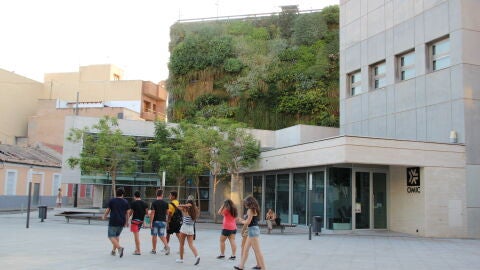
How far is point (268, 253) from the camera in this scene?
48.0ft

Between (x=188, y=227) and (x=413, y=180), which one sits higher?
(x=413, y=180)

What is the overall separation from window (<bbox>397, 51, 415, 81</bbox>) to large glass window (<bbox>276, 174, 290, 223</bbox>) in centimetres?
788

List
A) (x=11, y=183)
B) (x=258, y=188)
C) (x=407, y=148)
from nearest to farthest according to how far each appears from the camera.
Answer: (x=407, y=148), (x=258, y=188), (x=11, y=183)

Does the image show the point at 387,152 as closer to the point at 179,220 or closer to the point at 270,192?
the point at 270,192

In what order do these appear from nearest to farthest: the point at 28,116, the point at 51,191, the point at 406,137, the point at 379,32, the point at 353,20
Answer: the point at 406,137 < the point at 379,32 < the point at 353,20 < the point at 51,191 < the point at 28,116

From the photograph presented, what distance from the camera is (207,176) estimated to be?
117ft

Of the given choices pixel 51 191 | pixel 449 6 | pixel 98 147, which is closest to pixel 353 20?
pixel 449 6

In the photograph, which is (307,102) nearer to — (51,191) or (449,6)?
(449,6)

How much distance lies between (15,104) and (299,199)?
1721 inches

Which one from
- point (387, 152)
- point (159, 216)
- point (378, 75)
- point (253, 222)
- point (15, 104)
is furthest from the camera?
point (15, 104)

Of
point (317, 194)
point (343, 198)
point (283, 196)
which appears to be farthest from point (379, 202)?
point (283, 196)

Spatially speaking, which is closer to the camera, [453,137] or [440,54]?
[453,137]

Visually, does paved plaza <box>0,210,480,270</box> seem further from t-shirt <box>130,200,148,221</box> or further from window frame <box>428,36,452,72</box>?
window frame <box>428,36,452,72</box>

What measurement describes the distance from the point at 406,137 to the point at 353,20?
27.9ft
